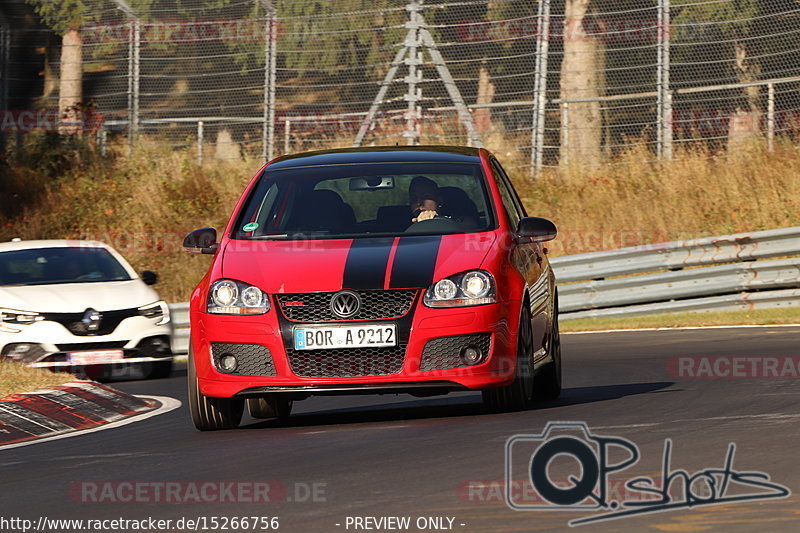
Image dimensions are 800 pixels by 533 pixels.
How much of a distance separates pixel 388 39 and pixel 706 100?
5.09 m

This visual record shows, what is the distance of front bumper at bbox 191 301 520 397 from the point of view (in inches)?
364

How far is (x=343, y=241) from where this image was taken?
987cm

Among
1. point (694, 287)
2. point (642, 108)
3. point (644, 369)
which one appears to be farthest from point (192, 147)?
point (644, 369)

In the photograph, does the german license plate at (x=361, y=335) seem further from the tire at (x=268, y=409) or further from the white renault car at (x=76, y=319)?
the white renault car at (x=76, y=319)

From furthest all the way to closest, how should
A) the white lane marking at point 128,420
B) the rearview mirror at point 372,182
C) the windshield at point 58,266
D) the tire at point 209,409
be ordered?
the windshield at point 58,266 → the rearview mirror at point 372,182 → the white lane marking at point 128,420 → the tire at point 209,409

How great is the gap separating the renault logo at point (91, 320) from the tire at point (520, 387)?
6987 mm

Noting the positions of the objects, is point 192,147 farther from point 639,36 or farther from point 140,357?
point 140,357

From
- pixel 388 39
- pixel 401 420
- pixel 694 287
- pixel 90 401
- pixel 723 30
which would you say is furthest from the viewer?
pixel 388 39

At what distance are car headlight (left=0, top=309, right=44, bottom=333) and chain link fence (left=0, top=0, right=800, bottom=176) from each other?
1063cm

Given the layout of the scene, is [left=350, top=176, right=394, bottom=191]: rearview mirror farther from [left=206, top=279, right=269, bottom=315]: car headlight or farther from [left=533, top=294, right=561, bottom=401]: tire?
[left=533, top=294, right=561, bottom=401]: tire

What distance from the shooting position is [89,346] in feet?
52.2

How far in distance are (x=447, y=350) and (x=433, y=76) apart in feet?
58.4

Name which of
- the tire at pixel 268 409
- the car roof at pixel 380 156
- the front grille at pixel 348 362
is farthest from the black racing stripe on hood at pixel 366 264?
the tire at pixel 268 409

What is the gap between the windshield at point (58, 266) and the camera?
55.5 ft
